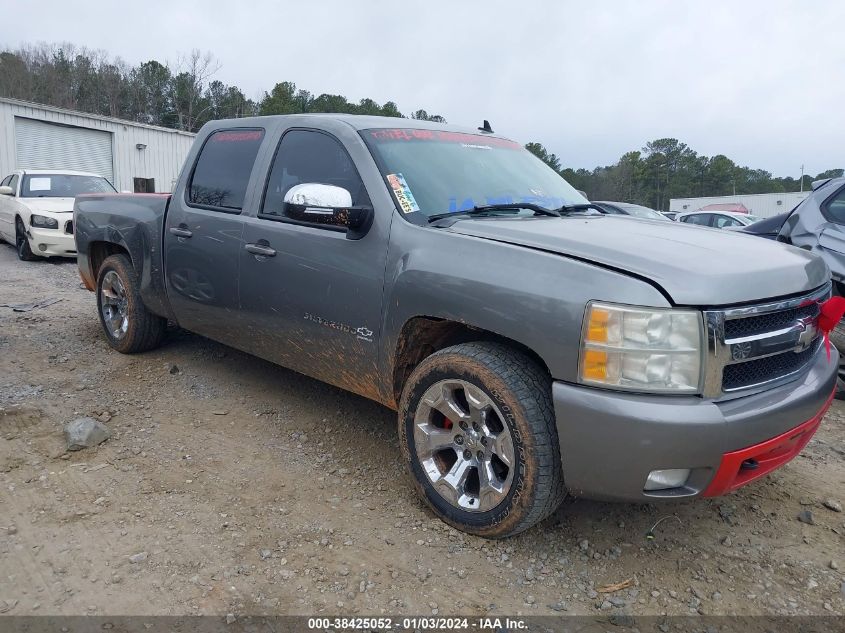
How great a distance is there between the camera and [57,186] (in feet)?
36.7

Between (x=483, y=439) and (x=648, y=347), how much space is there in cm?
80

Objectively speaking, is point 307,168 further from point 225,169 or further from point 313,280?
point 225,169

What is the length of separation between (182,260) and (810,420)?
3.64 meters

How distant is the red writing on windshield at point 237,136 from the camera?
12.9 feet

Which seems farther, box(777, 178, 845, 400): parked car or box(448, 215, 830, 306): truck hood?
box(777, 178, 845, 400): parked car

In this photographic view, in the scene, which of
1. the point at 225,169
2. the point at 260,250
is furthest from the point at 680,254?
the point at 225,169

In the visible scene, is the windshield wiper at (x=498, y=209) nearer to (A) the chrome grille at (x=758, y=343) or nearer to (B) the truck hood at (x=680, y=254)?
(B) the truck hood at (x=680, y=254)

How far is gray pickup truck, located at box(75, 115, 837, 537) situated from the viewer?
7.41 feet

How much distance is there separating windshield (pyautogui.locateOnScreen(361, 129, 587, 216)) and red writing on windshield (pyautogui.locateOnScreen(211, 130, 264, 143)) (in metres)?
0.91

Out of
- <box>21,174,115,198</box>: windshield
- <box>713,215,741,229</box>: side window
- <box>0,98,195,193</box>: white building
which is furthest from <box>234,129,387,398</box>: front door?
<box>713,215,741,229</box>: side window

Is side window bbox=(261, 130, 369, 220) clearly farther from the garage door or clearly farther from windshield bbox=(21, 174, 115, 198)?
the garage door

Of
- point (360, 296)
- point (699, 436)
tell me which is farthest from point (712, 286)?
point (360, 296)

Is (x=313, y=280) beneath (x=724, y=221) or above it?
beneath

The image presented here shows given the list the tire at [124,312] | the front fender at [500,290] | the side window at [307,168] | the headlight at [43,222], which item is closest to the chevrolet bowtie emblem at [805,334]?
the front fender at [500,290]
